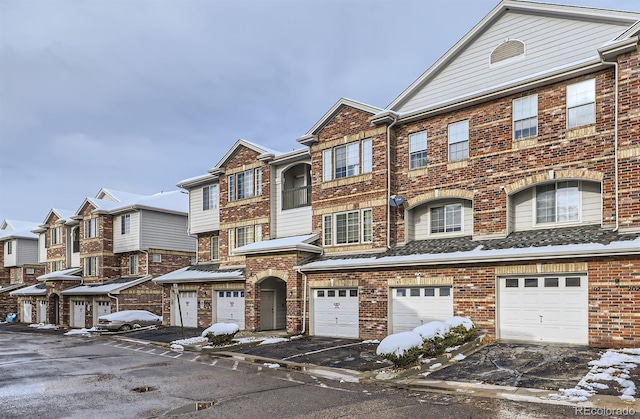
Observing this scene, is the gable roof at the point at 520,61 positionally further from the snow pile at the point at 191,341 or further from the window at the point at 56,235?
the window at the point at 56,235

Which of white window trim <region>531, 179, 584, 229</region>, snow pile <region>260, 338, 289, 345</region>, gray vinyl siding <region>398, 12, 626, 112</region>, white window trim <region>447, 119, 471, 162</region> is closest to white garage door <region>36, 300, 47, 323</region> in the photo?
snow pile <region>260, 338, 289, 345</region>

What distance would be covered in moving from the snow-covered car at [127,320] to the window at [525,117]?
81.5 ft

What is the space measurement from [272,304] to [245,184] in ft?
23.4

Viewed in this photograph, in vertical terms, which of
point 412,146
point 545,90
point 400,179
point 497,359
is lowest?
point 497,359

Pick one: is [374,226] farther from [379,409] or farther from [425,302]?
[379,409]

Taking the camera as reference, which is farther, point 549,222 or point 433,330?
point 549,222

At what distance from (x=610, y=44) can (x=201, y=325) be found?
24036 millimetres

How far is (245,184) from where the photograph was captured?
27906 millimetres

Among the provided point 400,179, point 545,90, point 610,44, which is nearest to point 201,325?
point 400,179

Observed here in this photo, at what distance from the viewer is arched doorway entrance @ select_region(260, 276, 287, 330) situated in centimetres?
2512

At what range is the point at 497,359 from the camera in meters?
13.5

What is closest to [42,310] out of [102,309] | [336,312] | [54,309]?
[54,309]

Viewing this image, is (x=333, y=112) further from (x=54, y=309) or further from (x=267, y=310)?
(x=54, y=309)

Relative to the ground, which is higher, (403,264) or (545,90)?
(545,90)
